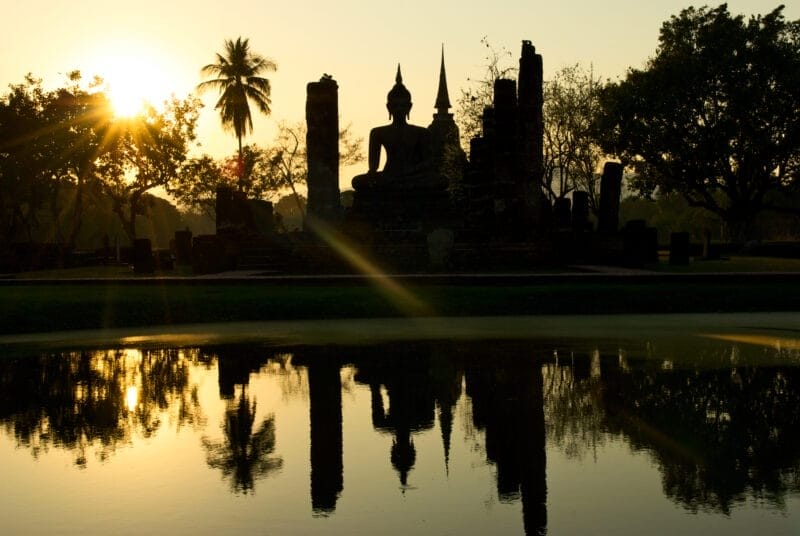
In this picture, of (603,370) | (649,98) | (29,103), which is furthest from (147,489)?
(29,103)

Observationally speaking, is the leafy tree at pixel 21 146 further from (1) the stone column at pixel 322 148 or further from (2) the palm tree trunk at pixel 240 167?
(1) the stone column at pixel 322 148

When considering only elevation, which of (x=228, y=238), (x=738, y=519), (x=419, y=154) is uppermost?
(x=419, y=154)

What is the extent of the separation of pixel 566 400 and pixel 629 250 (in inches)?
883

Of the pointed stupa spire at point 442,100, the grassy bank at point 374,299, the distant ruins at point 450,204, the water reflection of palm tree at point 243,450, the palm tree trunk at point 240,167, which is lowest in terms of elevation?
the water reflection of palm tree at point 243,450

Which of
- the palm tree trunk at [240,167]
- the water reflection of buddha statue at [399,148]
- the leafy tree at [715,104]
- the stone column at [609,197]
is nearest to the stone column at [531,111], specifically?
the stone column at [609,197]

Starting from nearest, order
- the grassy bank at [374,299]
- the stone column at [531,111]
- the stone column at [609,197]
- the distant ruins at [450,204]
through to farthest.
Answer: the grassy bank at [374,299] → the distant ruins at [450,204] → the stone column at [531,111] → the stone column at [609,197]

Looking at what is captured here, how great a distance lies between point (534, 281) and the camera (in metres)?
23.3

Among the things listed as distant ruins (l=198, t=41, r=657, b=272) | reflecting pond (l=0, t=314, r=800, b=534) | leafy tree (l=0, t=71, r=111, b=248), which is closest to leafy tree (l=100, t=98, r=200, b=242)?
leafy tree (l=0, t=71, r=111, b=248)

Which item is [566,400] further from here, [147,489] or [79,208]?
[79,208]

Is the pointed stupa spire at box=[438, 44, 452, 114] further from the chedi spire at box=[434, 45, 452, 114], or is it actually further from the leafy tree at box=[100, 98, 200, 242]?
the leafy tree at box=[100, 98, 200, 242]

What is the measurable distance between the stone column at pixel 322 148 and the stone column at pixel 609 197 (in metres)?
8.87

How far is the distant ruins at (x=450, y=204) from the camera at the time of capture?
29125mm

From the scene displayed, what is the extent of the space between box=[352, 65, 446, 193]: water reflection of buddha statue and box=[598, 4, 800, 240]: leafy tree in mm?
10948

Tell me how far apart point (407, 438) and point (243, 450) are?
4.07ft
